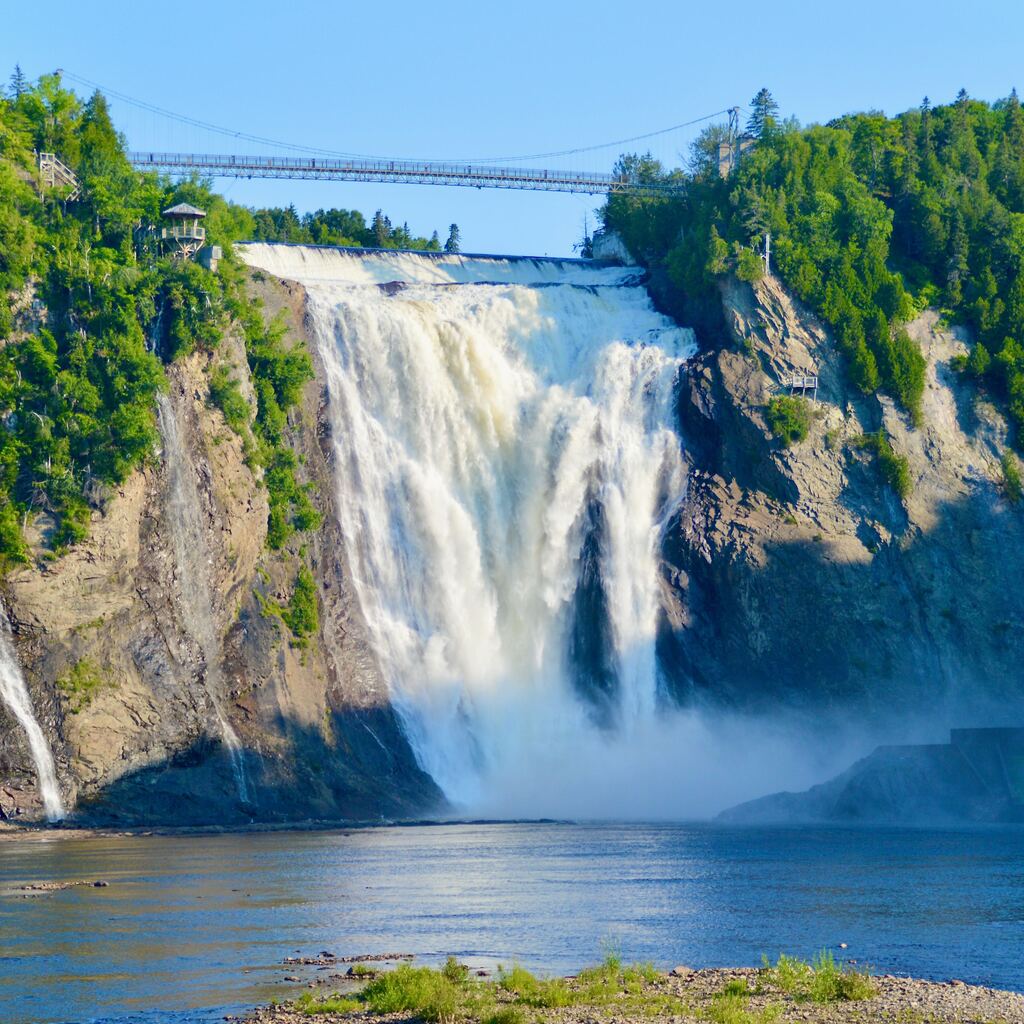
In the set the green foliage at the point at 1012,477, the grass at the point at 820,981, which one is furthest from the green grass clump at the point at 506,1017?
the green foliage at the point at 1012,477

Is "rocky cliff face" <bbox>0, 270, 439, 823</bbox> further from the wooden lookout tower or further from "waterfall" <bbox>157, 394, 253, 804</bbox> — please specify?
the wooden lookout tower

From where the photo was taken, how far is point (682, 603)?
90.4 meters

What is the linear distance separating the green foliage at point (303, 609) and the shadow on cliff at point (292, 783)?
437 cm

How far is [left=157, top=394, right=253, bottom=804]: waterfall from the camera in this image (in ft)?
246

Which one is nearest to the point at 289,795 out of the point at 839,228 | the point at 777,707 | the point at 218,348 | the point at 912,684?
the point at 218,348

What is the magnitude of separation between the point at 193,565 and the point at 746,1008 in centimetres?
5165

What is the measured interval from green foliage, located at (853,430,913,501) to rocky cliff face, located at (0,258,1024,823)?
1.91ft

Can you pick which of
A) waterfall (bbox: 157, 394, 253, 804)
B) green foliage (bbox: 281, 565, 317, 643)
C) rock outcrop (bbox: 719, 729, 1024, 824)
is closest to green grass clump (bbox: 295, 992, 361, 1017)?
waterfall (bbox: 157, 394, 253, 804)

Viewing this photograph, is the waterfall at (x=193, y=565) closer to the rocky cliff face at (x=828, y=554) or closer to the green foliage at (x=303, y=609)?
the green foliage at (x=303, y=609)

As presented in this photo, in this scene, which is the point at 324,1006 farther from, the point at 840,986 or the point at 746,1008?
the point at 840,986

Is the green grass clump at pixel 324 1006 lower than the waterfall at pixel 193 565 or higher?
lower

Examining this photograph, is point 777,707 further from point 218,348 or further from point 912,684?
point 218,348

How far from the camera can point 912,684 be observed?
90250 mm

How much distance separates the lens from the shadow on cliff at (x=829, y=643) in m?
89.4
